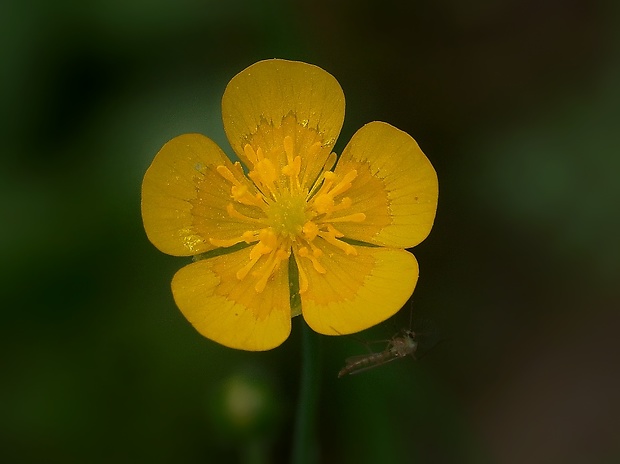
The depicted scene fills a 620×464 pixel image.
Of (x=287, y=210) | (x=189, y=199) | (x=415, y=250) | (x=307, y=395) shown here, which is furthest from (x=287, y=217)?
(x=415, y=250)

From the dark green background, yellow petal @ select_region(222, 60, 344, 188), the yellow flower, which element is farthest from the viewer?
the dark green background

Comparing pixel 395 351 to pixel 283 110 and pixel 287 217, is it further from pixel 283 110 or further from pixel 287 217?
pixel 283 110

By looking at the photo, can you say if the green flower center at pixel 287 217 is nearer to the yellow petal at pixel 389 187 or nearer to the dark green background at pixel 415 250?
the yellow petal at pixel 389 187

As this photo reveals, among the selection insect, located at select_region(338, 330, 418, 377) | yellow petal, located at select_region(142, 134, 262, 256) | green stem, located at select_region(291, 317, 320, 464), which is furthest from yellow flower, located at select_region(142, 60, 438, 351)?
insect, located at select_region(338, 330, 418, 377)

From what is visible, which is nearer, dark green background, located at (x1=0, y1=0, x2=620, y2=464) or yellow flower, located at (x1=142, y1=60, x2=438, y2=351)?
yellow flower, located at (x1=142, y1=60, x2=438, y2=351)

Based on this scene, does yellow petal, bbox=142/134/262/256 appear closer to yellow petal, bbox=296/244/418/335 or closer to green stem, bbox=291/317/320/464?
yellow petal, bbox=296/244/418/335

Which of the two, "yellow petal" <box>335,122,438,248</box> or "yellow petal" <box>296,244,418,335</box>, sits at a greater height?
"yellow petal" <box>335,122,438,248</box>
